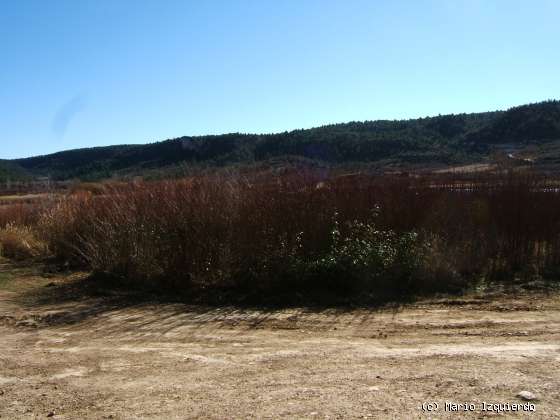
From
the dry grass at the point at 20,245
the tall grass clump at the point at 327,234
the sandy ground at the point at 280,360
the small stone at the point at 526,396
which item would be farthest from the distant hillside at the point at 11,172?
the small stone at the point at 526,396

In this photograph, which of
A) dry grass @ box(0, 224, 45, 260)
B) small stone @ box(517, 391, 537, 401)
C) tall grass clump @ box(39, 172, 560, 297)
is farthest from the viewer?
dry grass @ box(0, 224, 45, 260)

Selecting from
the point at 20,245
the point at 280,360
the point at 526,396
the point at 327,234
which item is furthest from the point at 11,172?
the point at 526,396

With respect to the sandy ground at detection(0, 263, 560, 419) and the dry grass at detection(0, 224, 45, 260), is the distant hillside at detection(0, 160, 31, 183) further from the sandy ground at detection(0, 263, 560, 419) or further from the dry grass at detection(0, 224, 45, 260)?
the sandy ground at detection(0, 263, 560, 419)

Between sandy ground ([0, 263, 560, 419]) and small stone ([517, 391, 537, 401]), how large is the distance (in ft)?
0.18

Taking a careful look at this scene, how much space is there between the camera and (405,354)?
6.16 meters

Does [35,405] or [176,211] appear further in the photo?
[176,211]

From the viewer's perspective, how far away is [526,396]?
478 centimetres

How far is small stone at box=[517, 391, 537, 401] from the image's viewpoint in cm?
475

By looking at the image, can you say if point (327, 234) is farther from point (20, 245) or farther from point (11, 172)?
point (11, 172)

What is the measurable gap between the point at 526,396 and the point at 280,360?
2.49 m

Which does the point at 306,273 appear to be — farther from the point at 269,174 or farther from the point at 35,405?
the point at 35,405

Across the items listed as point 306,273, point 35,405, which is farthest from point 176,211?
point 35,405

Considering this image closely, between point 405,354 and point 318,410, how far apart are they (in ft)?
5.87

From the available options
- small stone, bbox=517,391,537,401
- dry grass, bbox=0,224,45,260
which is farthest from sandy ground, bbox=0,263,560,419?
dry grass, bbox=0,224,45,260
